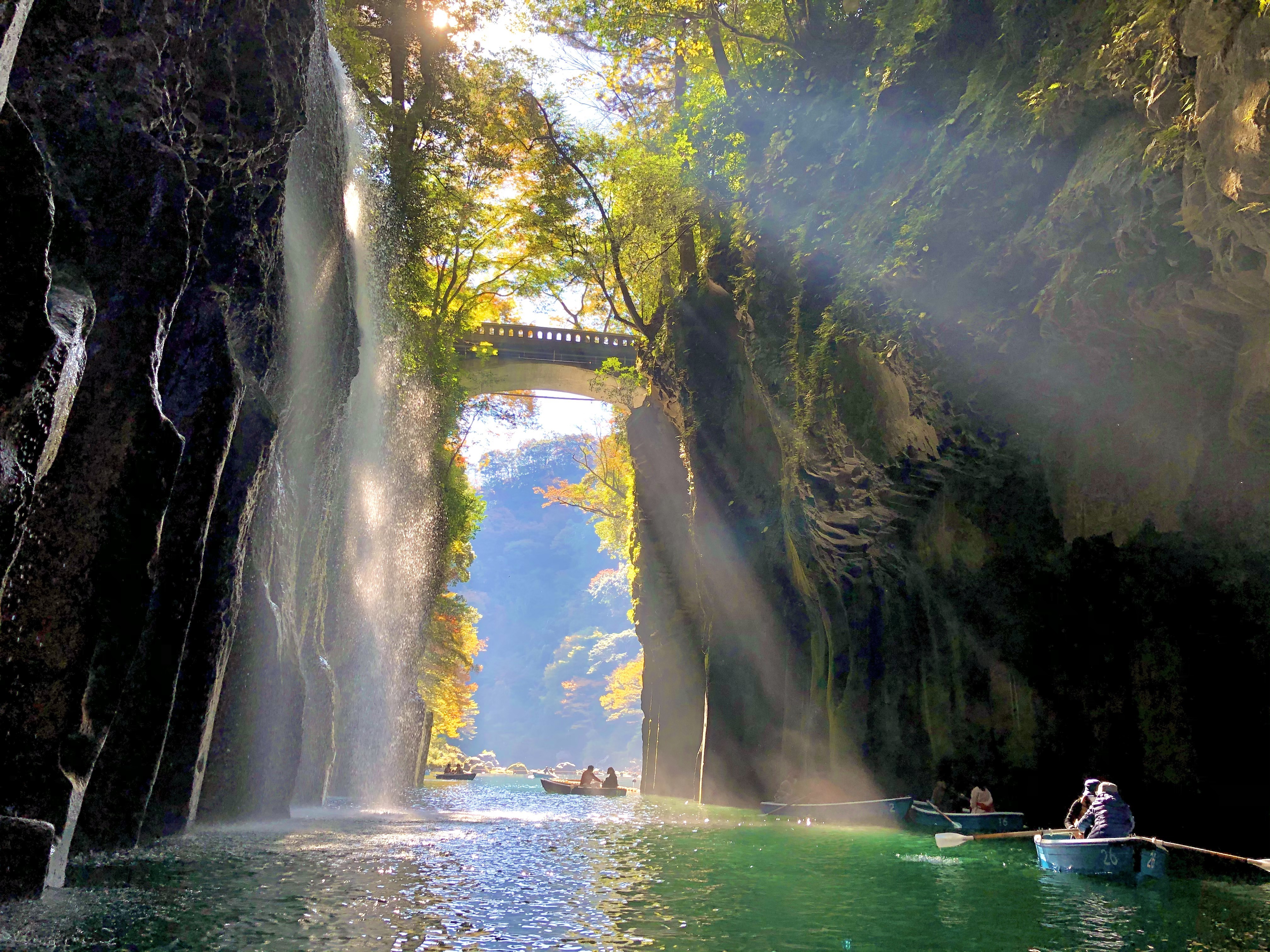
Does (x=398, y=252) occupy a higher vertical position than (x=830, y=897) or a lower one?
higher

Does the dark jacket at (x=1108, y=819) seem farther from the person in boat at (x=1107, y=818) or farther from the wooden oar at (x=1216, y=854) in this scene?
the wooden oar at (x=1216, y=854)

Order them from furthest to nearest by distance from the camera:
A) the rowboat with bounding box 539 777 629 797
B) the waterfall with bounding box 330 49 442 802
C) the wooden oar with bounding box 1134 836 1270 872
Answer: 1. the rowboat with bounding box 539 777 629 797
2. the waterfall with bounding box 330 49 442 802
3. the wooden oar with bounding box 1134 836 1270 872

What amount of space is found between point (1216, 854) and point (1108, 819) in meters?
1.16

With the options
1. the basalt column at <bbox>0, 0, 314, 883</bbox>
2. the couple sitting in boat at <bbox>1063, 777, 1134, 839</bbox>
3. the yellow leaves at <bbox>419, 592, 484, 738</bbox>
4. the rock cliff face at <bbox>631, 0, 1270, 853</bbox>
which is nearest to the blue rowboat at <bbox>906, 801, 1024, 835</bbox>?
the rock cliff face at <bbox>631, 0, 1270, 853</bbox>

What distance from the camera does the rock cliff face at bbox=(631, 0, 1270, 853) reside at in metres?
8.37

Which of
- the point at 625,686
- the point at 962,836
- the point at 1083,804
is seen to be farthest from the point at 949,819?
the point at 625,686

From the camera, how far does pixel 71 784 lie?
246 inches

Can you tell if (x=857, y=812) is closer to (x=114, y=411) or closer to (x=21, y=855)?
(x=21, y=855)

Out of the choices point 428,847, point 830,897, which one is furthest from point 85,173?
point 830,897

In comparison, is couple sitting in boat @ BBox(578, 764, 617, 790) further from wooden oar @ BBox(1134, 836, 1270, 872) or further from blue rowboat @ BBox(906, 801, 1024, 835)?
wooden oar @ BBox(1134, 836, 1270, 872)

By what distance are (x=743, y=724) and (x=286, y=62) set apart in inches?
753

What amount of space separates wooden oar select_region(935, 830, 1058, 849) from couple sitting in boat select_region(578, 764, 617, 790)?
18.4 meters

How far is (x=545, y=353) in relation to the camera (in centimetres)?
3412

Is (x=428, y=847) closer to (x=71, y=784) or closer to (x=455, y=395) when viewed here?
(x=71, y=784)
